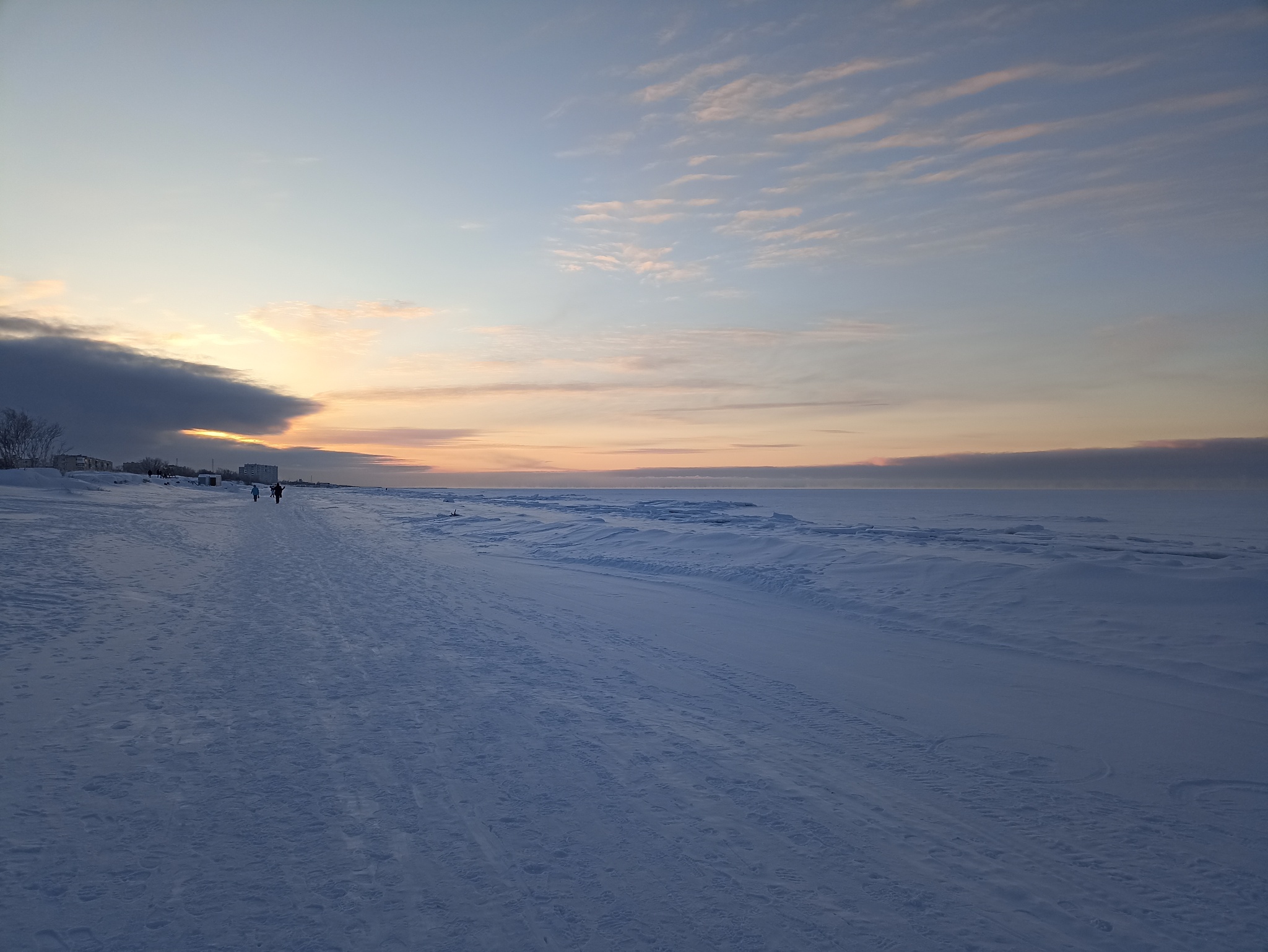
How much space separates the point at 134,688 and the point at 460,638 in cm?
379

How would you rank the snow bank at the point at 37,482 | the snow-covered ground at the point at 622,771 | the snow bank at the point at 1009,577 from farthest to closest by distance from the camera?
the snow bank at the point at 37,482
the snow bank at the point at 1009,577
the snow-covered ground at the point at 622,771

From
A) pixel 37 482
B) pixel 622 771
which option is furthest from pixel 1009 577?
pixel 37 482

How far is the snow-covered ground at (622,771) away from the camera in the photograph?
10.8 ft

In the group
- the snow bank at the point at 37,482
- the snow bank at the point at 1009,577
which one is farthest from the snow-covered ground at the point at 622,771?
the snow bank at the point at 37,482

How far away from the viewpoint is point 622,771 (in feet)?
16.4

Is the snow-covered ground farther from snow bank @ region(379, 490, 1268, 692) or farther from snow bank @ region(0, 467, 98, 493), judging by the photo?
snow bank @ region(0, 467, 98, 493)

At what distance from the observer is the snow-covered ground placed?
3.29 meters

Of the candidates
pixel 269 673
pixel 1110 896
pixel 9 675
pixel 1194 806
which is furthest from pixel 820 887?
pixel 9 675

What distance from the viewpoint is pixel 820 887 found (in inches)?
140

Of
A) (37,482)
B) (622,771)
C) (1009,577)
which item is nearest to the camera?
(622,771)

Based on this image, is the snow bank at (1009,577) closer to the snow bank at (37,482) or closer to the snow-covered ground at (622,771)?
the snow-covered ground at (622,771)

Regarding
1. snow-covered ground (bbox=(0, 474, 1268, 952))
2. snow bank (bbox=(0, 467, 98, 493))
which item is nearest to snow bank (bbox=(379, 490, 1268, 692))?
snow-covered ground (bbox=(0, 474, 1268, 952))

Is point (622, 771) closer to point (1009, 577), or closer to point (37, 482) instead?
point (1009, 577)

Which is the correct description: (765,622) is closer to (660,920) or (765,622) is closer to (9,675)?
(660,920)
